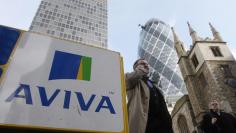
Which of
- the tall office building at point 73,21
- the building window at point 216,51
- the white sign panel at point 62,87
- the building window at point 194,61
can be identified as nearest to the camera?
the white sign panel at point 62,87

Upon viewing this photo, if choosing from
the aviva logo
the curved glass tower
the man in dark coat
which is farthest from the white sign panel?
the curved glass tower

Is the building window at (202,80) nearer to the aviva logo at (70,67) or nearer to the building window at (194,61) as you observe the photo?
the building window at (194,61)

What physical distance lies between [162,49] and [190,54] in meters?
71.4

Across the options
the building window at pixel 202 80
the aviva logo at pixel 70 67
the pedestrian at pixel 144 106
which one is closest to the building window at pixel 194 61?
the building window at pixel 202 80

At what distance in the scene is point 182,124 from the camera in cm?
3228

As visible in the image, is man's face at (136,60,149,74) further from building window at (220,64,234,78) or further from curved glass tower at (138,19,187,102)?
curved glass tower at (138,19,187,102)

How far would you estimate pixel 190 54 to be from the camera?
33.8m

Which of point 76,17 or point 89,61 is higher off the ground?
point 76,17

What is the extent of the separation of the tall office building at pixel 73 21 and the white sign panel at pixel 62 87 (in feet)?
192

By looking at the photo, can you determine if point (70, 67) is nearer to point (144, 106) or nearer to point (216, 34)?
point (144, 106)

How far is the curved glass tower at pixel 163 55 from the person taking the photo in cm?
9512

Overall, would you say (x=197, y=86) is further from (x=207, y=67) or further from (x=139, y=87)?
(x=139, y=87)

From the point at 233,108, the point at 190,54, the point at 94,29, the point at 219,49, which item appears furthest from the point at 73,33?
the point at 233,108

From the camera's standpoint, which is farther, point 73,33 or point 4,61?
point 73,33
